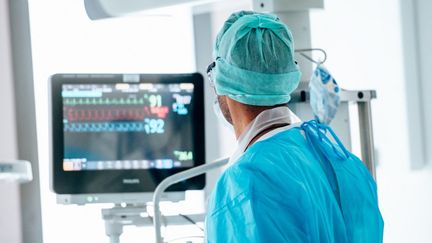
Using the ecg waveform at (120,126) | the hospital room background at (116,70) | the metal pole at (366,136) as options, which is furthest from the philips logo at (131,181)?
the metal pole at (366,136)

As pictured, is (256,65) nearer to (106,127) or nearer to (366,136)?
(366,136)

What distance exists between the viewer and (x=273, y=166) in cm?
159

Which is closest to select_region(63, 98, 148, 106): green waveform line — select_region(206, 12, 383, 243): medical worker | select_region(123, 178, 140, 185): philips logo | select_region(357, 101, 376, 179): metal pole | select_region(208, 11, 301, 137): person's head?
select_region(123, 178, 140, 185): philips logo

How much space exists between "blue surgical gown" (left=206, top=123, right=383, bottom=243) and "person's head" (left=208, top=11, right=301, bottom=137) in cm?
10

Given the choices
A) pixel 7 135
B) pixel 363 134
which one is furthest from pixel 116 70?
pixel 363 134

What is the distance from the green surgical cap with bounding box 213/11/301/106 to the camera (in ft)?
5.71

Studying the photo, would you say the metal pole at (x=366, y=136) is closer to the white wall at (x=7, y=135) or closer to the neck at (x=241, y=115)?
the neck at (x=241, y=115)

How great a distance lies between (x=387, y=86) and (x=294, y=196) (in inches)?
74.6

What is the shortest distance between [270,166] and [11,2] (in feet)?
6.60

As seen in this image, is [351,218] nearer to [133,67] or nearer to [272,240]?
[272,240]

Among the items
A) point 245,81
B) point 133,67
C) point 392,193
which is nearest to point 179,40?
point 133,67

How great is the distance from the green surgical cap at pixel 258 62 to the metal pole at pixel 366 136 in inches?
28.3

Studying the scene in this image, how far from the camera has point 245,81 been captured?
68.6 inches

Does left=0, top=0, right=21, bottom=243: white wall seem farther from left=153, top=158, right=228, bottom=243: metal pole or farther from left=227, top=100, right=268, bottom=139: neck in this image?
left=227, top=100, right=268, bottom=139: neck
